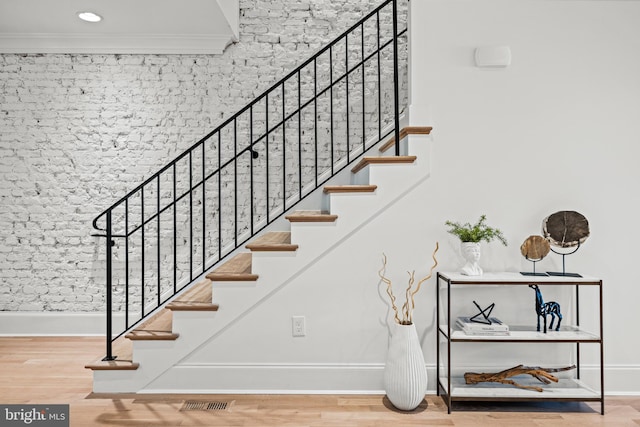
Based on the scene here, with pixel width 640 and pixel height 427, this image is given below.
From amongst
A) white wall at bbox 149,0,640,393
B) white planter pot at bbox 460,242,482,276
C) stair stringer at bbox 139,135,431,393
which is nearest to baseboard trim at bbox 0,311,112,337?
stair stringer at bbox 139,135,431,393

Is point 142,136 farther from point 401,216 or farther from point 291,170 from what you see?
point 401,216

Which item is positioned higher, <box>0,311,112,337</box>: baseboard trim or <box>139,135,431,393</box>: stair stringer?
<box>139,135,431,393</box>: stair stringer

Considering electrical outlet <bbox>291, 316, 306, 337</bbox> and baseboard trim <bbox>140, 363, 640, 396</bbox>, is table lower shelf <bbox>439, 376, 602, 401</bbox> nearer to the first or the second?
baseboard trim <bbox>140, 363, 640, 396</bbox>

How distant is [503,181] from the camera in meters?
2.89

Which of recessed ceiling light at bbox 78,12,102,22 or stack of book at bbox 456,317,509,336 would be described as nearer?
stack of book at bbox 456,317,509,336

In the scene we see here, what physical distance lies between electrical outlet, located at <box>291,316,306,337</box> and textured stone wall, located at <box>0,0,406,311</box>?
1601mm

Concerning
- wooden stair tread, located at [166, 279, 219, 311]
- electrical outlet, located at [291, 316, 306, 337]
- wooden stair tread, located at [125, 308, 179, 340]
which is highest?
wooden stair tread, located at [166, 279, 219, 311]

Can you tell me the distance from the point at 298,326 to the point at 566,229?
1.81m

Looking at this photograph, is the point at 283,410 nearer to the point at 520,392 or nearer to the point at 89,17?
the point at 520,392

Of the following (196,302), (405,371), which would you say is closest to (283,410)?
(405,371)

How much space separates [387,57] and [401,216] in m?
2.03

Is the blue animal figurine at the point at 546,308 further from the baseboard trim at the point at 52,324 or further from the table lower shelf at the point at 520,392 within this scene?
the baseboard trim at the point at 52,324

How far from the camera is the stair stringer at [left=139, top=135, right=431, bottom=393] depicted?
9.29 feet

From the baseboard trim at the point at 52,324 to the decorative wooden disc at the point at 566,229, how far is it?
3.88m
